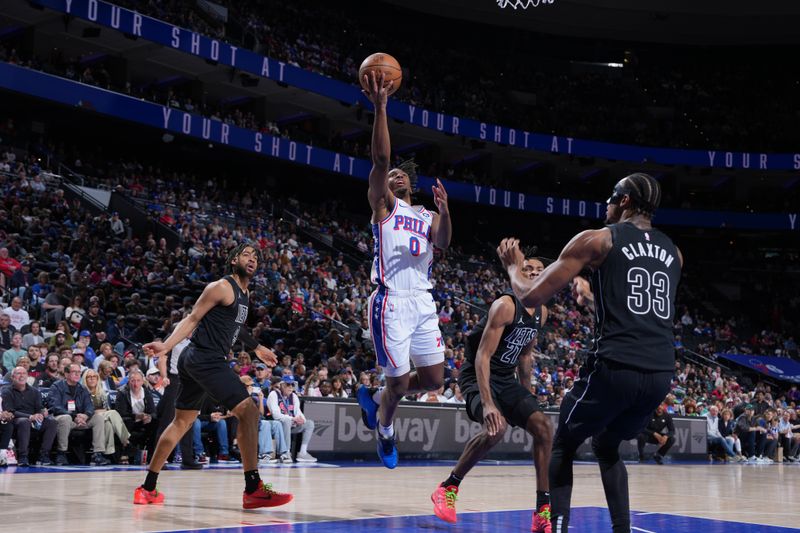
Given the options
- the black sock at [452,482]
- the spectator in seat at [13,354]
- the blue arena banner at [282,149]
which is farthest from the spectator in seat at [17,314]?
the blue arena banner at [282,149]

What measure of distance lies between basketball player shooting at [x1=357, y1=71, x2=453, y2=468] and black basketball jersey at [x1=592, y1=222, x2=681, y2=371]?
2.61 metres

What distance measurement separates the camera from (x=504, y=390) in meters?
6.99

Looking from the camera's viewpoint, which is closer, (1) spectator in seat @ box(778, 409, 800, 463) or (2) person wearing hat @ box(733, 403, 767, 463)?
(2) person wearing hat @ box(733, 403, 767, 463)

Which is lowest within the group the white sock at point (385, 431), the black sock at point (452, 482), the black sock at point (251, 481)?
the black sock at point (251, 481)

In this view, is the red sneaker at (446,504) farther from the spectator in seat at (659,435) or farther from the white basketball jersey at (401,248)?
the spectator in seat at (659,435)

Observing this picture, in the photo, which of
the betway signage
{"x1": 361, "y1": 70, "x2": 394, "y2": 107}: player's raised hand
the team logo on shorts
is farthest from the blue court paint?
the betway signage

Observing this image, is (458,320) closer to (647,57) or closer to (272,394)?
(272,394)

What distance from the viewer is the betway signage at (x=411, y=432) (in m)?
14.5

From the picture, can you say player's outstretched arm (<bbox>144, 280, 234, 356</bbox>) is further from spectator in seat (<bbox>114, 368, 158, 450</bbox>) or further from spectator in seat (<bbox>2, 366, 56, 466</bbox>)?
spectator in seat (<bbox>114, 368, 158, 450</bbox>)

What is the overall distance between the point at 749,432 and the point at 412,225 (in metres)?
17.3

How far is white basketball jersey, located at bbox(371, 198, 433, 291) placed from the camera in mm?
7211

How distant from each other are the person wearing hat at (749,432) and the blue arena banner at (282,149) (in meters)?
16.8

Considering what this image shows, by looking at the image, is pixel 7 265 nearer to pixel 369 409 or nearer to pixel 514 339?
pixel 369 409

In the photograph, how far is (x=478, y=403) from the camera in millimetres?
7148
